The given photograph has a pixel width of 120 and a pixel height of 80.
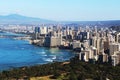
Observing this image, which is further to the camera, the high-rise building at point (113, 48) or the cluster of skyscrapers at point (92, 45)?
the high-rise building at point (113, 48)

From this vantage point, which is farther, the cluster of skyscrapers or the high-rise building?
the high-rise building

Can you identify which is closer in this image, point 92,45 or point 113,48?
point 113,48

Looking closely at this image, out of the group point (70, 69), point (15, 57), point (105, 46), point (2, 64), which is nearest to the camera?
point (70, 69)

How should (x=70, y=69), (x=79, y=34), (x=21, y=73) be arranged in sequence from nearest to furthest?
1. (x=21, y=73)
2. (x=70, y=69)
3. (x=79, y=34)

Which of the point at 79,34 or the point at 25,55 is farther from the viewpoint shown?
the point at 79,34

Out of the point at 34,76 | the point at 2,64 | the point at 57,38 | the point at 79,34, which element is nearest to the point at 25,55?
the point at 2,64

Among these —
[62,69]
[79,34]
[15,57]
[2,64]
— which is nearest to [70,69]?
[62,69]

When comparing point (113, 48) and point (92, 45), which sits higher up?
point (113, 48)

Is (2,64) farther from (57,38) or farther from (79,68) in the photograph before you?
(57,38)

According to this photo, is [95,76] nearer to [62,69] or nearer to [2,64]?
[62,69]
